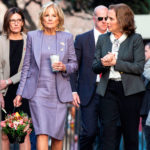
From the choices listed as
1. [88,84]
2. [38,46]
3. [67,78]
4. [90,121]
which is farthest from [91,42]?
[38,46]

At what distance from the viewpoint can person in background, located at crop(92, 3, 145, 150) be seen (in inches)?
254

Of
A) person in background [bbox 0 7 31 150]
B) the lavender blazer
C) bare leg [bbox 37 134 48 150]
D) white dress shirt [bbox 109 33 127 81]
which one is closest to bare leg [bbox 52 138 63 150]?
bare leg [bbox 37 134 48 150]

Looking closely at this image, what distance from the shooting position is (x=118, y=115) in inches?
262

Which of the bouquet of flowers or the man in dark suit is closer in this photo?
the bouquet of flowers

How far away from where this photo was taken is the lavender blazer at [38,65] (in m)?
6.79

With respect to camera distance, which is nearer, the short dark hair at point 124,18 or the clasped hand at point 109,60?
the clasped hand at point 109,60

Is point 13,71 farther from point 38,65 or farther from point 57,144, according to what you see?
point 57,144

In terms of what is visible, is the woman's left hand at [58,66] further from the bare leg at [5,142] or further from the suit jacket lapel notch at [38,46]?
the bare leg at [5,142]

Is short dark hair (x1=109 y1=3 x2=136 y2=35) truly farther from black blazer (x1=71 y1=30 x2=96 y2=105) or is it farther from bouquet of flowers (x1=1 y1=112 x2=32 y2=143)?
bouquet of flowers (x1=1 y1=112 x2=32 y2=143)

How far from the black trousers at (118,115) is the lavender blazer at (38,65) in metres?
0.50

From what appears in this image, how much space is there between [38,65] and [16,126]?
32.3 inches

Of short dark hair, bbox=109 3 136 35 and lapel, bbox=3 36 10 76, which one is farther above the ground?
short dark hair, bbox=109 3 136 35

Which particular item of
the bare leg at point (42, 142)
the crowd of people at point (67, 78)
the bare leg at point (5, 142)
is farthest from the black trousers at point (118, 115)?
the bare leg at point (5, 142)

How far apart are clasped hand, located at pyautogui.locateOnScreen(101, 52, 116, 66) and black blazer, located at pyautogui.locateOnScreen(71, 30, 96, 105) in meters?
1.48
